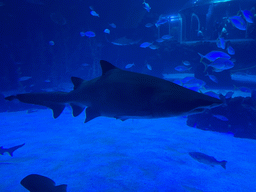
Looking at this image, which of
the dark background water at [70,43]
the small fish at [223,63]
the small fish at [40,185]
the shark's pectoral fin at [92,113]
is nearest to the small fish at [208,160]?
the small fish at [40,185]

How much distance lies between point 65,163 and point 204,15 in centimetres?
3430

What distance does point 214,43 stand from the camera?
1555cm

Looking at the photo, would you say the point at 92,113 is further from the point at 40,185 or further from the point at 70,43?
the point at 70,43

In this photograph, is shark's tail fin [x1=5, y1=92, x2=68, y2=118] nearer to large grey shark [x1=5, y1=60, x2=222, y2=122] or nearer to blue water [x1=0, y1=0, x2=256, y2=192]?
large grey shark [x1=5, y1=60, x2=222, y2=122]

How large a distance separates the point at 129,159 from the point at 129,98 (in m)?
3.24

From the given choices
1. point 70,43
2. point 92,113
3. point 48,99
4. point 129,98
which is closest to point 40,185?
point 48,99

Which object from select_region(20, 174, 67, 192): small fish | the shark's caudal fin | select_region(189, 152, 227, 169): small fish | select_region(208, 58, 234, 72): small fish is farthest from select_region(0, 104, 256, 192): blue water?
select_region(208, 58, 234, 72): small fish

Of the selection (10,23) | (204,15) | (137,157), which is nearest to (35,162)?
(137,157)

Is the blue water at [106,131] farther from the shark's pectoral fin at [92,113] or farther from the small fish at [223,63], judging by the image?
the shark's pectoral fin at [92,113]

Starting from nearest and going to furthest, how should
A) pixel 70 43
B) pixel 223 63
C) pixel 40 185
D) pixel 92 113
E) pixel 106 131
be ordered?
pixel 92 113 → pixel 40 185 → pixel 106 131 → pixel 223 63 → pixel 70 43

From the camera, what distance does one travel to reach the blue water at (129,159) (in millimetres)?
3375

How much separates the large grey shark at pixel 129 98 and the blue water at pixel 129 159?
201 centimetres

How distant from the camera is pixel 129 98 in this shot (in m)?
1.51

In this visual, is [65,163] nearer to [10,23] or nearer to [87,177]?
[87,177]
